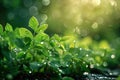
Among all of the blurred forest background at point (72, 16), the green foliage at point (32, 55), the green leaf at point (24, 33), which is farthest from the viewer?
the blurred forest background at point (72, 16)

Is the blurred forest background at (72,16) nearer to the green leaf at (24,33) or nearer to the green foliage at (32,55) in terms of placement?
the green foliage at (32,55)

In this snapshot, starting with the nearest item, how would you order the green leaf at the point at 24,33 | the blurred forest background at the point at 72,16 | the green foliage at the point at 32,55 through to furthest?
the green foliage at the point at 32,55 → the green leaf at the point at 24,33 → the blurred forest background at the point at 72,16

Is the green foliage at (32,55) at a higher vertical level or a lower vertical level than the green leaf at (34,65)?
higher

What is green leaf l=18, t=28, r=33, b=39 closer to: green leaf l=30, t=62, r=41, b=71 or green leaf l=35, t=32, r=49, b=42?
green leaf l=35, t=32, r=49, b=42

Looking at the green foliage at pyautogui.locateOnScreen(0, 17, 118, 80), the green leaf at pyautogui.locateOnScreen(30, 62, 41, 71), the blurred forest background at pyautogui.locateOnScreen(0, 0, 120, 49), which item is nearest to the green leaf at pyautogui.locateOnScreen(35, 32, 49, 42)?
the green foliage at pyautogui.locateOnScreen(0, 17, 118, 80)

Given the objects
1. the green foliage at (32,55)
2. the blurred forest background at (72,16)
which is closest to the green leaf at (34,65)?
the green foliage at (32,55)

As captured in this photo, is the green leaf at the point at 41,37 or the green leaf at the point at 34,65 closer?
the green leaf at the point at 34,65
